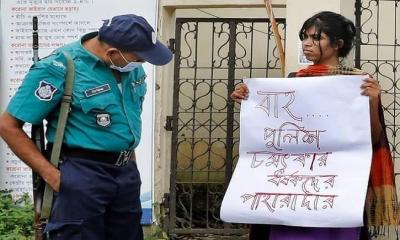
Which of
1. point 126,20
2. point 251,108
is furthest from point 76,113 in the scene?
point 251,108

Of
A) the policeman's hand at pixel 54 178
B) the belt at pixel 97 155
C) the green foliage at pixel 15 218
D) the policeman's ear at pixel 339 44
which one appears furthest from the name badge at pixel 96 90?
the green foliage at pixel 15 218

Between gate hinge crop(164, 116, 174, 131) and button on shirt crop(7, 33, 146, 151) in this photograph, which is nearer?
button on shirt crop(7, 33, 146, 151)

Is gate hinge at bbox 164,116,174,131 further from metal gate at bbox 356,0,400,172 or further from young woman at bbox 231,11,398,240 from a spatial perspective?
young woman at bbox 231,11,398,240

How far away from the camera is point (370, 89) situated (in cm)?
288

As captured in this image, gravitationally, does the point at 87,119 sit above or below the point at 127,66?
below

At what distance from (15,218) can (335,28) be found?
11.1 ft

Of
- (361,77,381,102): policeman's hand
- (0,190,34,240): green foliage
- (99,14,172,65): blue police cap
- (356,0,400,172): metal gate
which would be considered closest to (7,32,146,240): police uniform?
(99,14,172,65): blue police cap

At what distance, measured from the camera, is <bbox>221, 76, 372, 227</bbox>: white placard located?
289 cm

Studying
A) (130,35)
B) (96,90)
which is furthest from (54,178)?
(130,35)

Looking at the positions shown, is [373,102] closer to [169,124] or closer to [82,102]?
[82,102]

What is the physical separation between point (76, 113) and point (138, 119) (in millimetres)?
320

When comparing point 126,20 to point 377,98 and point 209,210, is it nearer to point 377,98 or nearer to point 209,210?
point 377,98

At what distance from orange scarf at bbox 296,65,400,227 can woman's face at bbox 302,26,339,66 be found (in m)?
0.05

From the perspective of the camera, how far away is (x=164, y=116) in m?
5.83
